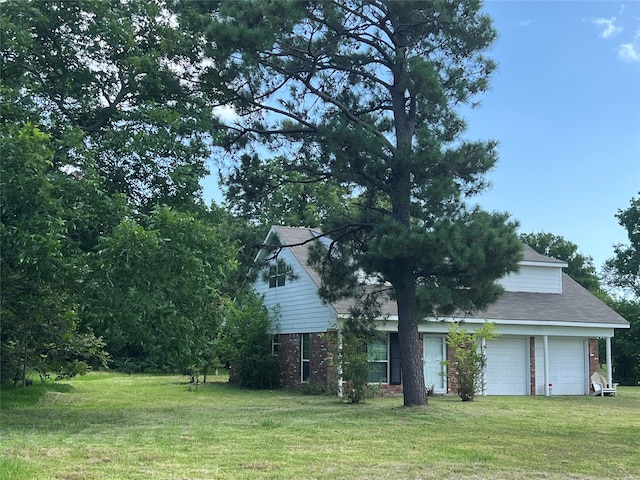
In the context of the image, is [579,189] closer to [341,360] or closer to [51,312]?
[341,360]

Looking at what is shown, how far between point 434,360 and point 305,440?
11.5m

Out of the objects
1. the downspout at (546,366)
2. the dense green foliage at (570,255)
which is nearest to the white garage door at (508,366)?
the downspout at (546,366)

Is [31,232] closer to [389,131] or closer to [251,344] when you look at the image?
[389,131]

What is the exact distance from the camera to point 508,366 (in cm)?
2103

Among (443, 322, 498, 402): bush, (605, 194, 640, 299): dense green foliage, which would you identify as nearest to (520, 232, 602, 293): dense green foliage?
(605, 194, 640, 299): dense green foliage

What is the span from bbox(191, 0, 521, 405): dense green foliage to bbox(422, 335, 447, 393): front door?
556 cm

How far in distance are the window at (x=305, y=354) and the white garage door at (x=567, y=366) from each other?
7.92 m

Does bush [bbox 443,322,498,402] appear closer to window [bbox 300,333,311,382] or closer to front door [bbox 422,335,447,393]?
front door [bbox 422,335,447,393]

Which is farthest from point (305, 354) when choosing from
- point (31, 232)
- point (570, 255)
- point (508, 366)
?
point (570, 255)

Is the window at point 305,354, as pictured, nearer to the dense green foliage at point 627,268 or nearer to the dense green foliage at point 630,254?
the dense green foliage at point 627,268

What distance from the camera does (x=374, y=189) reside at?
1517 centimetres

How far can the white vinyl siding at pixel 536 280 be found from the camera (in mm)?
23156

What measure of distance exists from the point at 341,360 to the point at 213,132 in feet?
20.3

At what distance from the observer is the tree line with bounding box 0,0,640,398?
34.6ft
